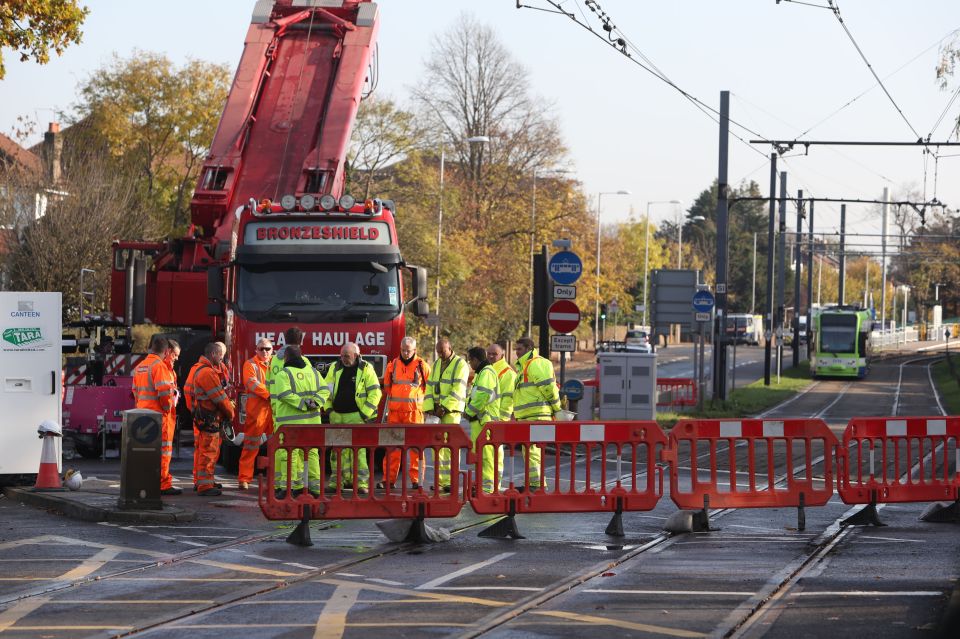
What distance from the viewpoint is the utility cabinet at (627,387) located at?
28469 mm

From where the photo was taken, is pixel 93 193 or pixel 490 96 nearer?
pixel 93 193

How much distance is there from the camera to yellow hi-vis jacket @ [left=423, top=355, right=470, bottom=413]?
16.1 meters

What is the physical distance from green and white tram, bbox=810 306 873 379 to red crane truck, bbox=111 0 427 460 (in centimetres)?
4144

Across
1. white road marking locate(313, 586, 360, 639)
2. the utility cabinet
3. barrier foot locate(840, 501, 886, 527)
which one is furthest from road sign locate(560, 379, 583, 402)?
white road marking locate(313, 586, 360, 639)

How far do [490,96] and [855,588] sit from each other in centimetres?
5344

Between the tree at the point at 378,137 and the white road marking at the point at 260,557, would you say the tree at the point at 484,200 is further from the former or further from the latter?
the white road marking at the point at 260,557

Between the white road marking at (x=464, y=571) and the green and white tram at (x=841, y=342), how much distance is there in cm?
5109

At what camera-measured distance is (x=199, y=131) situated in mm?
54312

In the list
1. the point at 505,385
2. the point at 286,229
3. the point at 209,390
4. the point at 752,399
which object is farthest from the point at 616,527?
the point at 752,399

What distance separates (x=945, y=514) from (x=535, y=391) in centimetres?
464

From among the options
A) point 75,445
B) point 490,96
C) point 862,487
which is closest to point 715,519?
point 862,487

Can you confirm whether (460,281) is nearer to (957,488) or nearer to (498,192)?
(498,192)

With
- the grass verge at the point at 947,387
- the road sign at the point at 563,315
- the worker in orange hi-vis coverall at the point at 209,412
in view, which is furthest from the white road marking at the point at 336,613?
the grass verge at the point at 947,387

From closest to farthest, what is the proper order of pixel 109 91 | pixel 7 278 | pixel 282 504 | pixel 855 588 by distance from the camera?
1. pixel 855 588
2. pixel 282 504
3. pixel 7 278
4. pixel 109 91
